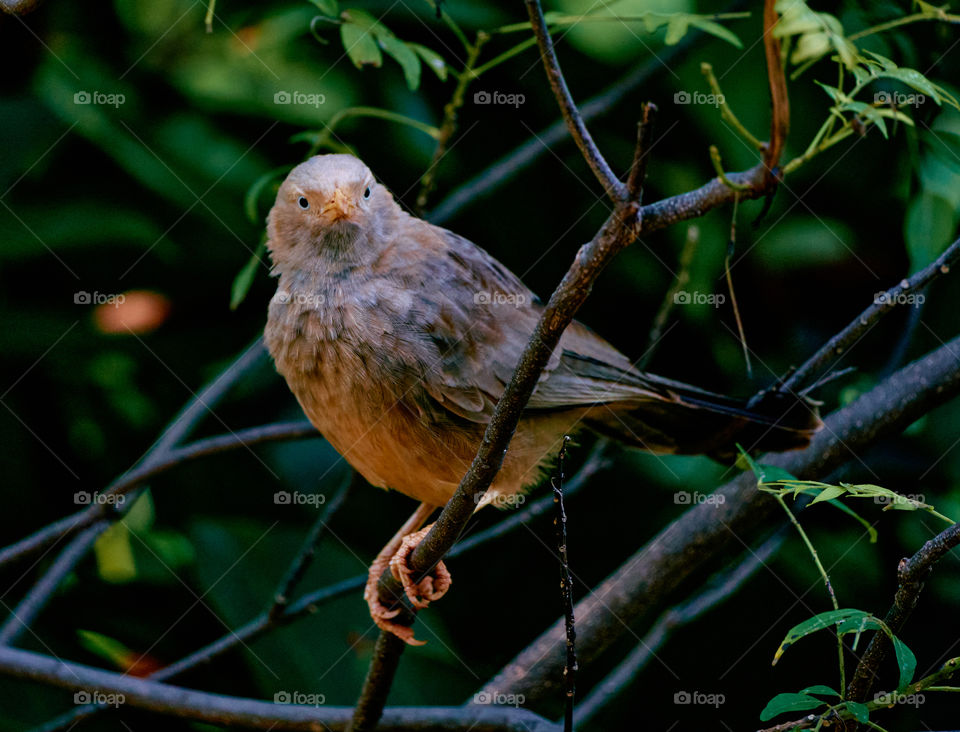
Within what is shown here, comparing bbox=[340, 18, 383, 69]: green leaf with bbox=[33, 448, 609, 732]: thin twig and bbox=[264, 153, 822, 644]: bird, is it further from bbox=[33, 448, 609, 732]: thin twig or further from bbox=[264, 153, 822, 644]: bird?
bbox=[33, 448, 609, 732]: thin twig

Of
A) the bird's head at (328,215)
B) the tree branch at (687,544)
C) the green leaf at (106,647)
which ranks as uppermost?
the bird's head at (328,215)

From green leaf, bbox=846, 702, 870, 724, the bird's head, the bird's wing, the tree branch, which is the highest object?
the bird's head

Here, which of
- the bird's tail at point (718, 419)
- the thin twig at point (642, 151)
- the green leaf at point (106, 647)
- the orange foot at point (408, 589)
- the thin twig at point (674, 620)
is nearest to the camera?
the thin twig at point (642, 151)

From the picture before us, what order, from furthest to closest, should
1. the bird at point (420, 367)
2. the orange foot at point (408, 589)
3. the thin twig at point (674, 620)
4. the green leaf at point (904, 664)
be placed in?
the thin twig at point (674, 620) → the bird at point (420, 367) → the orange foot at point (408, 589) → the green leaf at point (904, 664)

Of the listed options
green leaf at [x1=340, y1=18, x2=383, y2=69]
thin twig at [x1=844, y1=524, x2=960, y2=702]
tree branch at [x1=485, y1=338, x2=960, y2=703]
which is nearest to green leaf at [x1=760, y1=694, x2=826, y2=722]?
thin twig at [x1=844, y1=524, x2=960, y2=702]

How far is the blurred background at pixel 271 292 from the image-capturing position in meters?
3.94

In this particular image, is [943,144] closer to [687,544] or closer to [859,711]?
[687,544]

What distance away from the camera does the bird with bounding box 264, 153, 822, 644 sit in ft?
9.59

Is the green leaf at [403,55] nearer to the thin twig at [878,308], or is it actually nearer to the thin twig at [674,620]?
the thin twig at [878,308]

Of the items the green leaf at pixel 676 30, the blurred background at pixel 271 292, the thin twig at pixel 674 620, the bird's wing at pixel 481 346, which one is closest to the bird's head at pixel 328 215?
the bird's wing at pixel 481 346

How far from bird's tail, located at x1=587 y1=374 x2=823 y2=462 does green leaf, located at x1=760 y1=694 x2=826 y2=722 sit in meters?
1.37

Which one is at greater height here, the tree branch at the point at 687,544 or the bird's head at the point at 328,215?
the bird's head at the point at 328,215

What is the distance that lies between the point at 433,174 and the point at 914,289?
1.71 meters

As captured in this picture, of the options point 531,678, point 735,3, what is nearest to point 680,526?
point 531,678
